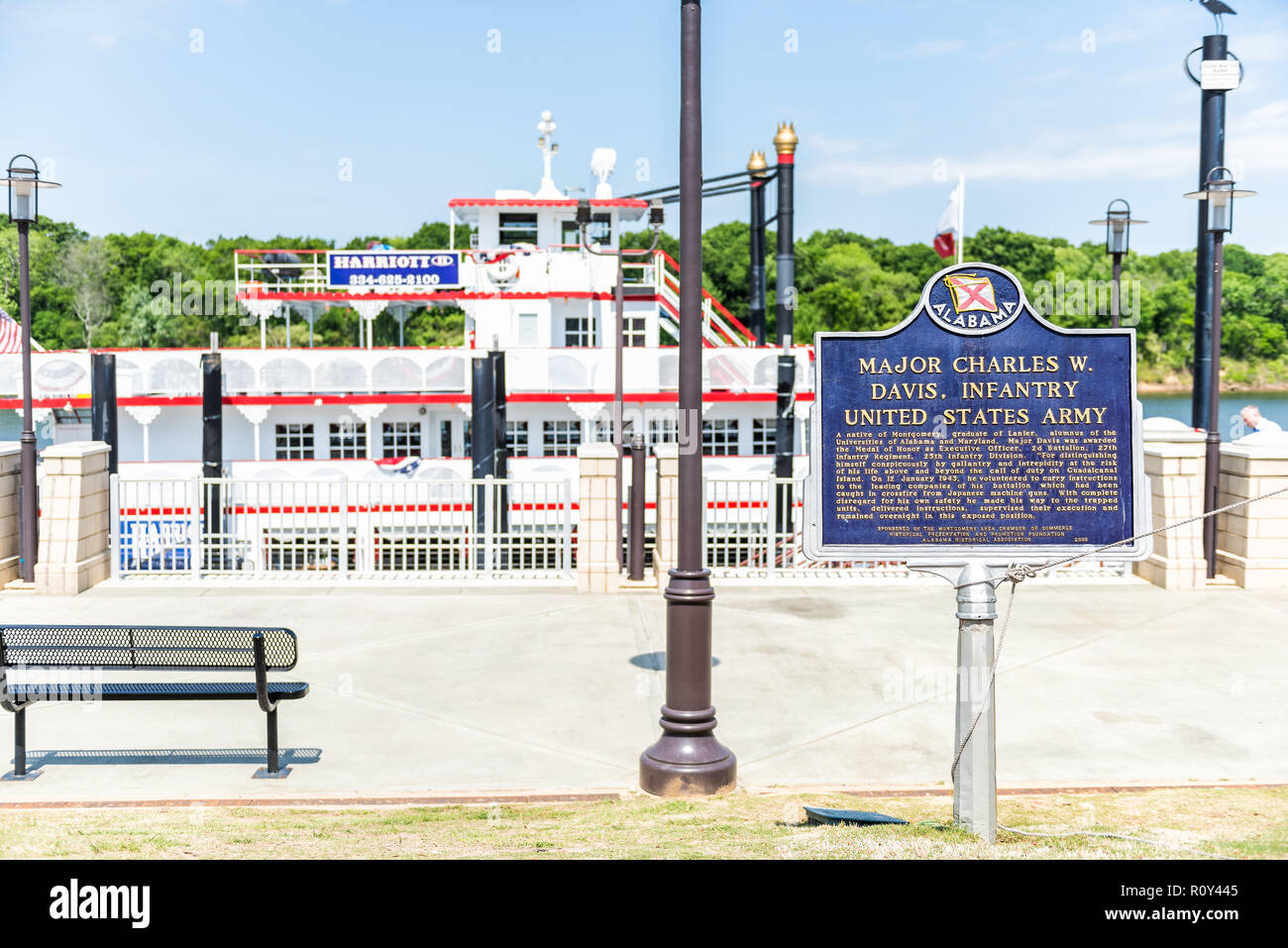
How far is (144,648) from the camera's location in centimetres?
739

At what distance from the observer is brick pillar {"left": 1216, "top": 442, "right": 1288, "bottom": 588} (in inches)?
530

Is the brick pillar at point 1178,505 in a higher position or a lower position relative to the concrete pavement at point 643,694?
higher

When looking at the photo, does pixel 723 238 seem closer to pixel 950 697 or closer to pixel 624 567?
pixel 624 567

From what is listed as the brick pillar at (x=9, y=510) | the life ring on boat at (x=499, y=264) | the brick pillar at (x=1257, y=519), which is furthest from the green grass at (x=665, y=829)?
the life ring on boat at (x=499, y=264)

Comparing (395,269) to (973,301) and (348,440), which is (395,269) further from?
(973,301)

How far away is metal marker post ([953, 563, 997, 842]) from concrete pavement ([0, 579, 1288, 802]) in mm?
1467

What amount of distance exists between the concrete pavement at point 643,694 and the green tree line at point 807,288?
5947cm

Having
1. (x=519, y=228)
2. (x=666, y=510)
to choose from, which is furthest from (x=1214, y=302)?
(x=519, y=228)

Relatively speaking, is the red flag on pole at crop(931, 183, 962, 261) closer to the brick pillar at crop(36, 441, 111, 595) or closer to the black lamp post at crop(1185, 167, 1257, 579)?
the black lamp post at crop(1185, 167, 1257, 579)

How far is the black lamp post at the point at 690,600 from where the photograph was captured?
274 inches

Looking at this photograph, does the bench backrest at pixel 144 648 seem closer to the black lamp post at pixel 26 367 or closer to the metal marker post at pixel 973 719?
the metal marker post at pixel 973 719

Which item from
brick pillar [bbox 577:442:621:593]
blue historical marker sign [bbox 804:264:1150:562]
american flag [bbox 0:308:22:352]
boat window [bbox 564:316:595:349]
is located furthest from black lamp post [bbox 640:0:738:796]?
american flag [bbox 0:308:22:352]

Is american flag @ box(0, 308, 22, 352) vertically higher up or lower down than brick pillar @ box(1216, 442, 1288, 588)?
higher up
